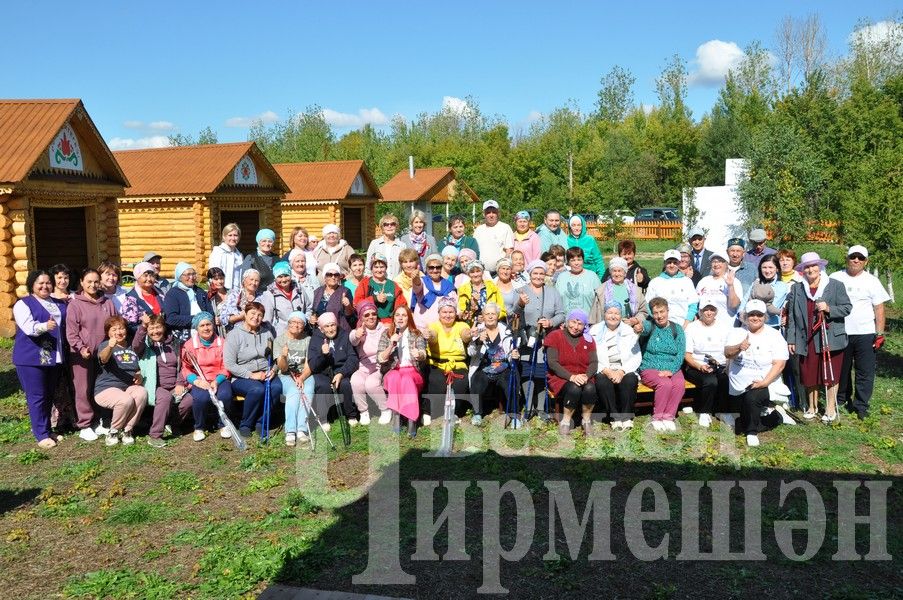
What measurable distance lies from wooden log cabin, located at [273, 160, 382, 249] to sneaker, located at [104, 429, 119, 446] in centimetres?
2047

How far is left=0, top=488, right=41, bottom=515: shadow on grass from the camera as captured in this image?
20.7 ft

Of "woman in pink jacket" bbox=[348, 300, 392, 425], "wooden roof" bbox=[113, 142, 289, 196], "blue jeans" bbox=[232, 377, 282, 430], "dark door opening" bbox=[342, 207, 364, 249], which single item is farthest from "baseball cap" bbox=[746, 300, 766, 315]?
"dark door opening" bbox=[342, 207, 364, 249]

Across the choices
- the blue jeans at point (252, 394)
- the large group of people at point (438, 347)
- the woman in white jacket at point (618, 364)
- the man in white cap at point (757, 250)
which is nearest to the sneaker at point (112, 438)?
the large group of people at point (438, 347)

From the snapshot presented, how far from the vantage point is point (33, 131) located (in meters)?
13.8

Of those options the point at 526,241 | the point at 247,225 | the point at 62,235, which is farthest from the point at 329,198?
the point at 526,241

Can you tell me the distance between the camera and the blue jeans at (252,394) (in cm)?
782

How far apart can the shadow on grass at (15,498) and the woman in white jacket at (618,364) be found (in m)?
5.39

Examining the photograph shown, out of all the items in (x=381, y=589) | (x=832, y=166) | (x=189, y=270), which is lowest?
(x=381, y=589)

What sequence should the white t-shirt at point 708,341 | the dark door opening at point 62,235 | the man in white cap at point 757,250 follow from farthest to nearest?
the dark door opening at point 62,235 < the man in white cap at point 757,250 < the white t-shirt at point 708,341

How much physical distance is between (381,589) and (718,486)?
3.11 metres

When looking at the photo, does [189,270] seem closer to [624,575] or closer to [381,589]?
[381,589]

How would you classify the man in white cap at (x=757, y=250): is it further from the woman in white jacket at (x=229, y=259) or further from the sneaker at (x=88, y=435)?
the sneaker at (x=88, y=435)

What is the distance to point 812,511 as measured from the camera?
5812 millimetres

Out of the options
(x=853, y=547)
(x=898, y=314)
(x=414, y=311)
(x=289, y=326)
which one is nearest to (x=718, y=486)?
(x=853, y=547)
